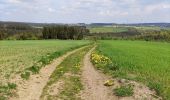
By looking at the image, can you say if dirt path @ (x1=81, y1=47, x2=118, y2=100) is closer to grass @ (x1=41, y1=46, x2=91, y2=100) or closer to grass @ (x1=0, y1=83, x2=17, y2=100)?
grass @ (x1=41, y1=46, x2=91, y2=100)

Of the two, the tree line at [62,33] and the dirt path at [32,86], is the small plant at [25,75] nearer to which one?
the dirt path at [32,86]

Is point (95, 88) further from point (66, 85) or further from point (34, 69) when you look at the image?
point (34, 69)

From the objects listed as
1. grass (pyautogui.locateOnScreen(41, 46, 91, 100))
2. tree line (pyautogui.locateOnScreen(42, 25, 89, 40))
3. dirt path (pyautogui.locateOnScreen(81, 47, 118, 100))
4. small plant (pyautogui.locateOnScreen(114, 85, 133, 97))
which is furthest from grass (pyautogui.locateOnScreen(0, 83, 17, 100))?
tree line (pyautogui.locateOnScreen(42, 25, 89, 40))

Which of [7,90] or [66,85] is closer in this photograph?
[7,90]

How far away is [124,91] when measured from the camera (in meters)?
16.4

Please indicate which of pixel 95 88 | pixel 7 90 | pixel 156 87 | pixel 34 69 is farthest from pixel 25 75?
pixel 156 87

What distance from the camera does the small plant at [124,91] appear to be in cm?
1604

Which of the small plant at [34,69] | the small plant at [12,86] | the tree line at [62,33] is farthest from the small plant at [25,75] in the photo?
the tree line at [62,33]

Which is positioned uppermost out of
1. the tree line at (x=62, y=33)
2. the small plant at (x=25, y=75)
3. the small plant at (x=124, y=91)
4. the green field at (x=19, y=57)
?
the small plant at (x=124, y=91)

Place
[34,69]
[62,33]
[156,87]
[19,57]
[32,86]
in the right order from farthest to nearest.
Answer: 1. [62,33]
2. [19,57]
3. [34,69]
4. [32,86]
5. [156,87]

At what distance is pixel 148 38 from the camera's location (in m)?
147

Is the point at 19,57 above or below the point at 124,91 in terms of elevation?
below

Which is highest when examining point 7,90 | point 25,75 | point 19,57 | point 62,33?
point 7,90

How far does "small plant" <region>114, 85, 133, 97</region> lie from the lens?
632 inches
